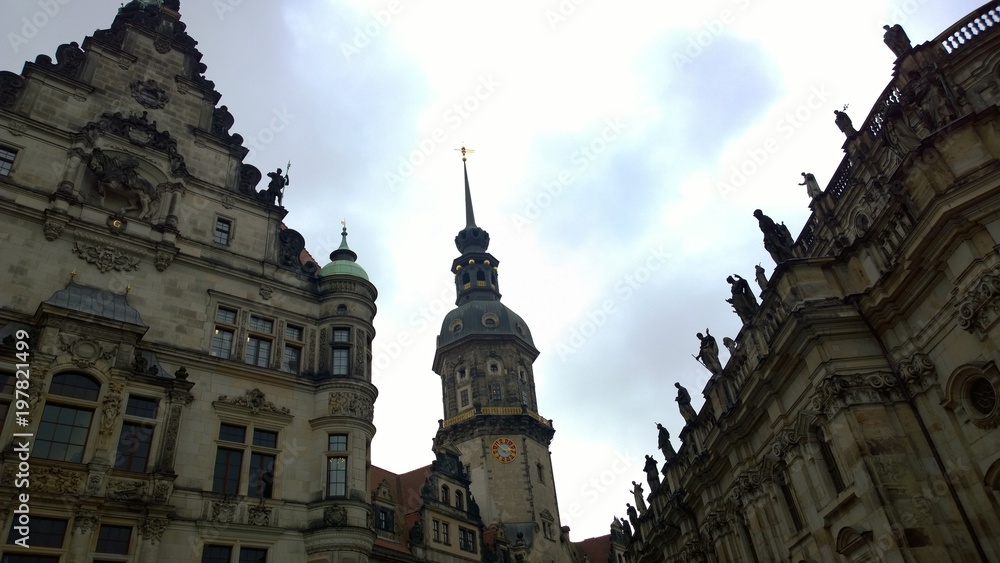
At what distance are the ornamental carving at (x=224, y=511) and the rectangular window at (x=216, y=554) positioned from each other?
2.43 ft

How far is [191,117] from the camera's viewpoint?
2853 centimetres

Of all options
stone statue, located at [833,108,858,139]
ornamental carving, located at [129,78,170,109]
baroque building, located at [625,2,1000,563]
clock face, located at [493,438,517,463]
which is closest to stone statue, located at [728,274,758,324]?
baroque building, located at [625,2,1000,563]

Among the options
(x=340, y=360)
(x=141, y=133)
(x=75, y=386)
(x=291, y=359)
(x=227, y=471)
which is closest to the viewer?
(x=75, y=386)

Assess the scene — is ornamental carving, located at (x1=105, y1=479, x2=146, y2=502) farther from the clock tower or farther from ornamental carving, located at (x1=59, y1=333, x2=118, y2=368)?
the clock tower

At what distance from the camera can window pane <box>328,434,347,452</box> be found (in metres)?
24.1

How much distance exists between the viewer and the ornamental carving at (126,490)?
63.2ft

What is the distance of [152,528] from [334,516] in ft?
17.6

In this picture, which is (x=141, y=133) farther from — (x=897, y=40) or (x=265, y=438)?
(x=897, y=40)

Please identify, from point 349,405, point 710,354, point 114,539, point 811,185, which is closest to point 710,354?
point 710,354

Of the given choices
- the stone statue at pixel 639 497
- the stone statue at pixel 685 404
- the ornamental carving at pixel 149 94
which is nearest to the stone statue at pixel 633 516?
the stone statue at pixel 639 497

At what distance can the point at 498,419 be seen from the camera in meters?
56.9

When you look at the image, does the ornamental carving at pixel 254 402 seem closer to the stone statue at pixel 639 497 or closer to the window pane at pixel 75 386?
the window pane at pixel 75 386

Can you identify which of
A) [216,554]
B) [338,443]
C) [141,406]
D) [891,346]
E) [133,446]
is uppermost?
[141,406]

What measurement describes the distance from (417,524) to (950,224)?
3053 cm
